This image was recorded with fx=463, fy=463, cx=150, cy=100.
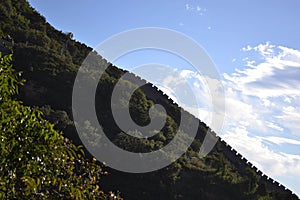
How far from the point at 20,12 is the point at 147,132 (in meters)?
37.1

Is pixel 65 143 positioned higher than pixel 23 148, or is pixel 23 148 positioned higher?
pixel 65 143

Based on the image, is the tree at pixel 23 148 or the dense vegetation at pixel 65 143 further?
the dense vegetation at pixel 65 143

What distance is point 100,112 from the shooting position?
5500cm

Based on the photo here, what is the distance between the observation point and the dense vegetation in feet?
17.7

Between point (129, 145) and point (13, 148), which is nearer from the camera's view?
point (13, 148)

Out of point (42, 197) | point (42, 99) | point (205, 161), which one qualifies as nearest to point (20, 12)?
point (42, 99)

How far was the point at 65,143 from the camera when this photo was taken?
614cm

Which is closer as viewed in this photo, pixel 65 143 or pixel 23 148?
pixel 23 148

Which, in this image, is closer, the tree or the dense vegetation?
the tree

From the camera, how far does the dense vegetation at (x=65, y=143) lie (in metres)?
5.40

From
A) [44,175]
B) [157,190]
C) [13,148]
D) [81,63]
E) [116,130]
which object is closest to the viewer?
[13,148]

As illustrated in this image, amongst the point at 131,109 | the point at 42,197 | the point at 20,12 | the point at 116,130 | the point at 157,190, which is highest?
the point at 20,12

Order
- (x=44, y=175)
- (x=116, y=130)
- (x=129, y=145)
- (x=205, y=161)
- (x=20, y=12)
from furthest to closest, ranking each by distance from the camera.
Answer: (x=20, y=12) → (x=205, y=161) → (x=116, y=130) → (x=129, y=145) → (x=44, y=175)

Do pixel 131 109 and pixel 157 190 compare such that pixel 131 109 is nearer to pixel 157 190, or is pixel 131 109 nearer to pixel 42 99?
pixel 42 99
